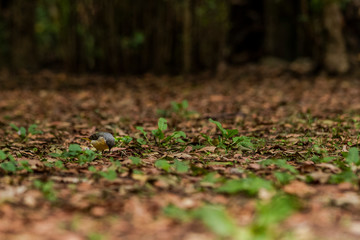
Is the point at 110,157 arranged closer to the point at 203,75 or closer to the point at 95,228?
the point at 95,228

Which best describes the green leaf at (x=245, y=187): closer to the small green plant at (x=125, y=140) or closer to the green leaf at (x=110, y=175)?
the green leaf at (x=110, y=175)

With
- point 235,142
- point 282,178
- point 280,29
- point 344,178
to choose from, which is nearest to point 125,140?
point 235,142

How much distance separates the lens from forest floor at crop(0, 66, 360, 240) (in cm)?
203

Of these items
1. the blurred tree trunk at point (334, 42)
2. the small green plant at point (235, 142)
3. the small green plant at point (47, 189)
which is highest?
the blurred tree trunk at point (334, 42)

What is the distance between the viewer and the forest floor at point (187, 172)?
203 cm

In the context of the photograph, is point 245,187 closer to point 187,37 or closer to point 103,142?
point 103,142

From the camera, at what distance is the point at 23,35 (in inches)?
425

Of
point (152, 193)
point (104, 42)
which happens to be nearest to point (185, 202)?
point (152, 193)

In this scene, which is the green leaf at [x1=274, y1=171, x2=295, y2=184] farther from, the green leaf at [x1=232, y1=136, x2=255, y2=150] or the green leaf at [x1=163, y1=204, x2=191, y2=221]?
the green leaf at [x1=232, y1=136, x2=255, y2=150]

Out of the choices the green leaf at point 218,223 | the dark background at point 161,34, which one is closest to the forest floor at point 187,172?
the green leaf at point 218,223

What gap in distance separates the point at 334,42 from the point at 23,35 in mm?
7157

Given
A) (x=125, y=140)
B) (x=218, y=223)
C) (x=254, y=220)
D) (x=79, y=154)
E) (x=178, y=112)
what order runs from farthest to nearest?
(x=178, y=112) < (x=125, y=140) < (x=79, y=154) < (x=254, y=220) < (x=218, y=223)

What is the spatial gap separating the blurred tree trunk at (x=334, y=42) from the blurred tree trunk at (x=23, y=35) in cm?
675

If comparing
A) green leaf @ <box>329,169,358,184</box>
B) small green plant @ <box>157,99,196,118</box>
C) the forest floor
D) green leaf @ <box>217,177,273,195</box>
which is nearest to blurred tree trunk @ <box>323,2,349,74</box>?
the forest floor
